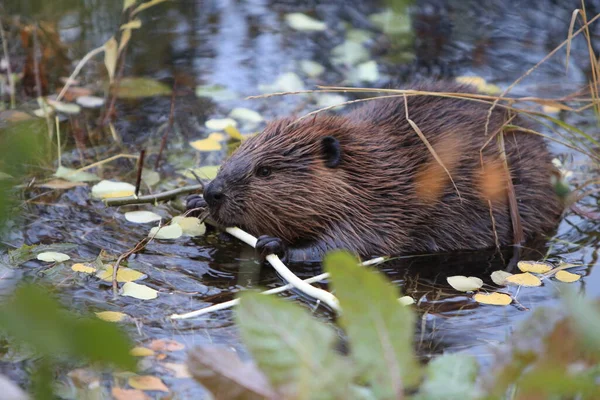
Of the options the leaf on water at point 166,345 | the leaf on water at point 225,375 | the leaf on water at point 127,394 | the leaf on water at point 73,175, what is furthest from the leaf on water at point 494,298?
the leaf on water at point 73,175

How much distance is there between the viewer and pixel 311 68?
516cm

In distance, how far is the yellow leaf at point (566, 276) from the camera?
3.19 metres

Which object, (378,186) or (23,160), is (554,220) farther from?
(23,160)

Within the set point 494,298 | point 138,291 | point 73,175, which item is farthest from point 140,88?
point 494,298

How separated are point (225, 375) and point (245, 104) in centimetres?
323

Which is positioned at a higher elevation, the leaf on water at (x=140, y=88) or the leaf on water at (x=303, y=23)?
the leaf on water at (x=303, y=23)

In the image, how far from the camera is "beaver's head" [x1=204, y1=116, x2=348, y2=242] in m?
3.32

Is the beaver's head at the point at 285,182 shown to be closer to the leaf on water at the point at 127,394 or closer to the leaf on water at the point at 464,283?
the leaf on water at the point at 464,283

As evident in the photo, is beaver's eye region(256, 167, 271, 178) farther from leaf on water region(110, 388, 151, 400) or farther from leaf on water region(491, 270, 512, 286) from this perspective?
leaf on water region(110, 388, 151, 400)

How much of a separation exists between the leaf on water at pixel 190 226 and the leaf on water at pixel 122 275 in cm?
45

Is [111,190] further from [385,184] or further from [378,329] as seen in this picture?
[378,329]

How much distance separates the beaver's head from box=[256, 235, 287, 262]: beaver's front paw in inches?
5.5

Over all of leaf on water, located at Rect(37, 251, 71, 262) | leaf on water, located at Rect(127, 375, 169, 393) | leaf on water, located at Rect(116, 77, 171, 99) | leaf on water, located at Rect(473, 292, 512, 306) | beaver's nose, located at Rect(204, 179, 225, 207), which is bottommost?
leaf on water, located at Rect(473, 292, 512, 306)

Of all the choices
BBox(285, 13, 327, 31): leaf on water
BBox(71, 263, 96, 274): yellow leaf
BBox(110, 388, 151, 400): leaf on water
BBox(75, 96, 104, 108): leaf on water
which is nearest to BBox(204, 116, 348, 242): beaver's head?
BBox(71, 263, 96, 274): yellow leaf
